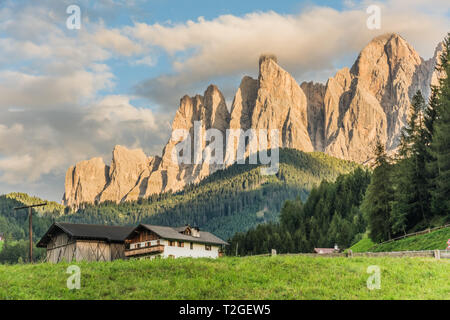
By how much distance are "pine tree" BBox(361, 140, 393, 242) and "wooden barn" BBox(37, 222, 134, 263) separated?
1259 inches

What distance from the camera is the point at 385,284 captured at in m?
32.8

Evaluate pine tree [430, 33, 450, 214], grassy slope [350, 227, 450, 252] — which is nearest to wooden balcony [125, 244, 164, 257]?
grassy slope [350, 227, 450, 252]

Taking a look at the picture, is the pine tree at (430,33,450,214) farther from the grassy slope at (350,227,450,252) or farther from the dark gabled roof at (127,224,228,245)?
the dark gabled roof at (127,224,228,245)

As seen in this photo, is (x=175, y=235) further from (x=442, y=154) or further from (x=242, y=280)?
(x=242, y=280)

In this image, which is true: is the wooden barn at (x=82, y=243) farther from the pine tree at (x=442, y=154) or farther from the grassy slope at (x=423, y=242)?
the pine tree at (x=442, y=154)

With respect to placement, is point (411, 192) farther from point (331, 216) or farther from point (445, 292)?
point (331, 216)

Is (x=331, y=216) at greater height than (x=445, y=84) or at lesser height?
lesser

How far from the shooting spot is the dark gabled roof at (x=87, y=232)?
71.0 meters

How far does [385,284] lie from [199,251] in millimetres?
46092

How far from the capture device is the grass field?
31.2 m
